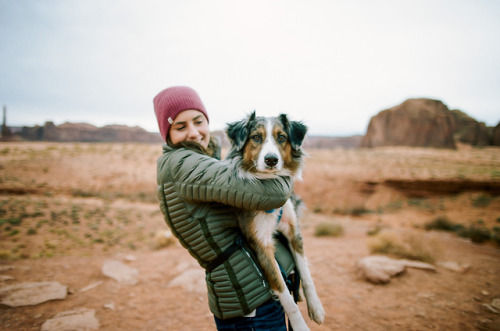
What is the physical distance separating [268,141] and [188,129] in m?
0.70

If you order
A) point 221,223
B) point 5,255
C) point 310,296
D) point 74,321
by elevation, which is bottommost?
point 5,255

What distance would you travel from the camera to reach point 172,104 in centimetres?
205

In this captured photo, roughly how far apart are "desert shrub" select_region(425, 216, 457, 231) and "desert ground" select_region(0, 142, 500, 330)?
0.17 m

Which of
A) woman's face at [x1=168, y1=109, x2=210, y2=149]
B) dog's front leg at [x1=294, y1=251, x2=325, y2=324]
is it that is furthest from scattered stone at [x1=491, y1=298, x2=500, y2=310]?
woman's face at [x1=168, y1=109, x2=210, y2=149]

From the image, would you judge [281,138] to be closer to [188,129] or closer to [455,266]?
[188,129]

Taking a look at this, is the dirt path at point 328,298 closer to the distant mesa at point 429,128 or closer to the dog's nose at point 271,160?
the dog's nose at point 271,160

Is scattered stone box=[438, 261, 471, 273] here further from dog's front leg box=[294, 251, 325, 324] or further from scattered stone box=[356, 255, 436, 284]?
dog's front leg box=[294, 251, 325, 324]

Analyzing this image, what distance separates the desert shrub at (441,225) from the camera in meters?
11.5

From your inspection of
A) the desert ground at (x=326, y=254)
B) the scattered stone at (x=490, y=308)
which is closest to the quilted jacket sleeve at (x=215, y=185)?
the desert ground at (x=326, y=254)

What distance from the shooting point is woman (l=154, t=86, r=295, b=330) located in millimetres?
1571

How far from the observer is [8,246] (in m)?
8.28

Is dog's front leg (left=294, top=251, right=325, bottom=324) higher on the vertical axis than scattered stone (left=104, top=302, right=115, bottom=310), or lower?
higher

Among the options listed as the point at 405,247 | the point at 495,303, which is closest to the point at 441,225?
the point at 405,247

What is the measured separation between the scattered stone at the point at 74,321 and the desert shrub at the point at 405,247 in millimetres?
7541
